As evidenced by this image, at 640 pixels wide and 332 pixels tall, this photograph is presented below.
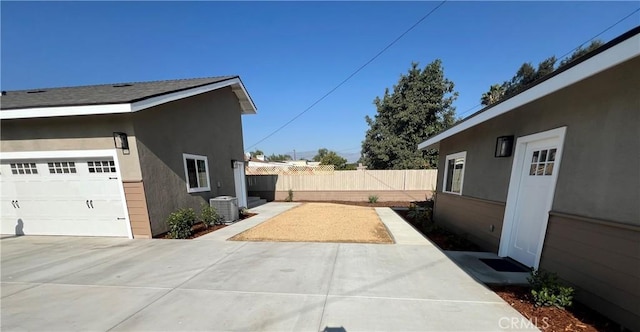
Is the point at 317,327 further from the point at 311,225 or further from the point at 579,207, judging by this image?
the point at 311,225

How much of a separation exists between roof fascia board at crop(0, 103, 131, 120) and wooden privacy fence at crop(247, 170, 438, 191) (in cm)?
918

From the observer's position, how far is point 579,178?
115 inches

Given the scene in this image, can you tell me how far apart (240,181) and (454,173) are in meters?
9.21

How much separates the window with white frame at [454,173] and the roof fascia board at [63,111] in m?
8.53

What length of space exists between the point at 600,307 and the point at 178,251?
676 cm

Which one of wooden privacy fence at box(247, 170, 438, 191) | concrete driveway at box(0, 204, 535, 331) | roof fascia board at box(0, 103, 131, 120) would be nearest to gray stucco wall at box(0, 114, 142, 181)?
roof fascia board at box(0, 103, 131, 120)

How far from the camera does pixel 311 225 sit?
23.2ft

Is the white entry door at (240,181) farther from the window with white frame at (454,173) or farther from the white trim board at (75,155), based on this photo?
the window with white frame at (454,173)

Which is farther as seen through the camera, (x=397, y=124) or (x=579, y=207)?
(x=397, y=124)

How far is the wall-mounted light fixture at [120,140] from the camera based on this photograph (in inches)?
213

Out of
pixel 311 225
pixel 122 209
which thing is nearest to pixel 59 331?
pixel 122 209

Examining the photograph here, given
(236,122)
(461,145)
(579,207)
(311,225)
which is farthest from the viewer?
(236,122)

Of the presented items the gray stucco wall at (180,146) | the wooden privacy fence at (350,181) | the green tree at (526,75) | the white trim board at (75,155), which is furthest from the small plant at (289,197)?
the green tree at (526,75)

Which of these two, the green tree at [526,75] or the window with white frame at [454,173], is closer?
the window with white frame at [454,173]
